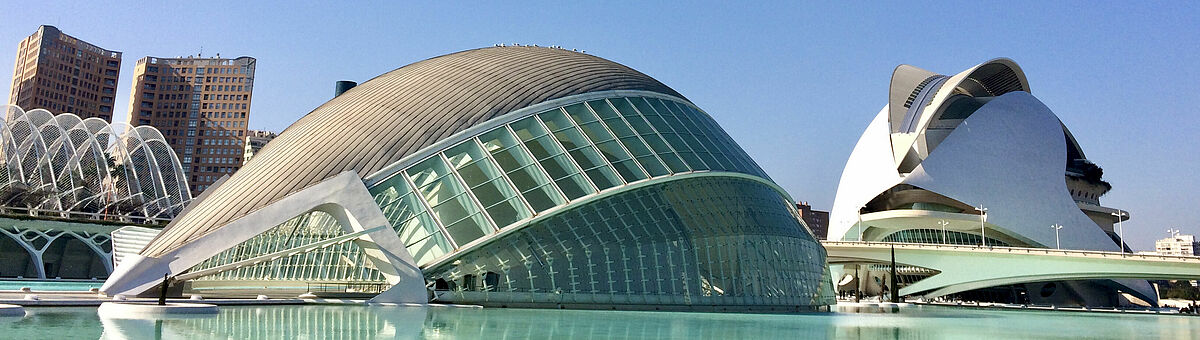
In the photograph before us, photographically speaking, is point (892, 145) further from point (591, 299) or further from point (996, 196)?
point (591, 299)

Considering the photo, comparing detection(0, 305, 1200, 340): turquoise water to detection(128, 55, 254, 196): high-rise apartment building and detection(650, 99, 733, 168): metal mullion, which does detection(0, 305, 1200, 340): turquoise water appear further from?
detection(128, 55, 254, 196): high-rise apartment building

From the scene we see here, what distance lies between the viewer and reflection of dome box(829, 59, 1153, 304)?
248 ft

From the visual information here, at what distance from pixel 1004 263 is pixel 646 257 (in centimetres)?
4597

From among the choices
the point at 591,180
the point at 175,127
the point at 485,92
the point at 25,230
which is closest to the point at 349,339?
the point at 591,180

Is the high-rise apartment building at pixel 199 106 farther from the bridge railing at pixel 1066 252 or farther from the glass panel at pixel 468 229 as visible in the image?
the glass panel at pixel 468 229

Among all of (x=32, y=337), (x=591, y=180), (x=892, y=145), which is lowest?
(x=32, y=337)

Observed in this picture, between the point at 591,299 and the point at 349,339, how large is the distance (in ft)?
40.0

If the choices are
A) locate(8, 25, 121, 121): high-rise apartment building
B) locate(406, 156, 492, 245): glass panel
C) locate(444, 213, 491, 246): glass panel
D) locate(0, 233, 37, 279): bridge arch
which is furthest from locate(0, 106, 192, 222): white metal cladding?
locate(8, 25, 121, 121): high-rise apartment building

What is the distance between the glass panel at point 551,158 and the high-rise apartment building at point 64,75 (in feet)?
464

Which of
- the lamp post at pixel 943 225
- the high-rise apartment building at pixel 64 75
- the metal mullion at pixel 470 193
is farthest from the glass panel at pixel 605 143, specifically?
the high-rise apartment building at pixel 64 75

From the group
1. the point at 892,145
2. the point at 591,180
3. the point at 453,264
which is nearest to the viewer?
the point at 453,264

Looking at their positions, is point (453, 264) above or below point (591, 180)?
below

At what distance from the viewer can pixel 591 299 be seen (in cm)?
2403

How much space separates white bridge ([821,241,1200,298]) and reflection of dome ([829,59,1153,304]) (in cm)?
641
